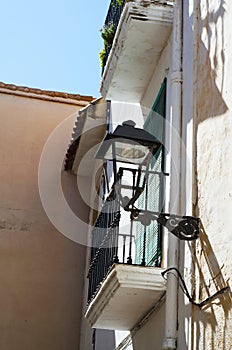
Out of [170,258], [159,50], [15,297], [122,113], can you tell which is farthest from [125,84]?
[15,297]

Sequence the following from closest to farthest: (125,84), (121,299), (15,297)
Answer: (121,299) < (125,84) < (15,297)

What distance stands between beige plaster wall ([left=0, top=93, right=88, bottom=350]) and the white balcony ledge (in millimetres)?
4247

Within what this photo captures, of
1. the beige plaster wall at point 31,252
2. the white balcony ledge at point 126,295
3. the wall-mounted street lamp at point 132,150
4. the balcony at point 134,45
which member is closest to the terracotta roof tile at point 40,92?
the beige plaster wall at point 31,252

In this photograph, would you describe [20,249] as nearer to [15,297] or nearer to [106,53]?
[15,297]

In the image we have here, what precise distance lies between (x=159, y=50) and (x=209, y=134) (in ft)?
8.08

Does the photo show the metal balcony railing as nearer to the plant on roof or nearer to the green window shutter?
the green window shutter

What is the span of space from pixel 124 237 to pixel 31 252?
5098 mm

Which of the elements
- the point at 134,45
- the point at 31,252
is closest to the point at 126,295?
the point at 134,45

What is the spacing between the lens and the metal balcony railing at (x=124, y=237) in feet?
22.5

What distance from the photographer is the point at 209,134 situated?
5.89 meters

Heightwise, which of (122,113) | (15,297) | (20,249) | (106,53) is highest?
(106,53)

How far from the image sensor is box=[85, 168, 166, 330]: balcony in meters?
6.29

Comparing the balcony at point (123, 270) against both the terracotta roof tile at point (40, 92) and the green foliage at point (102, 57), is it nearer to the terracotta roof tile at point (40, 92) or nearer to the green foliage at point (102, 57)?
the green foliage at point (102, 57)

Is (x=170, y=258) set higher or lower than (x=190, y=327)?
higher
